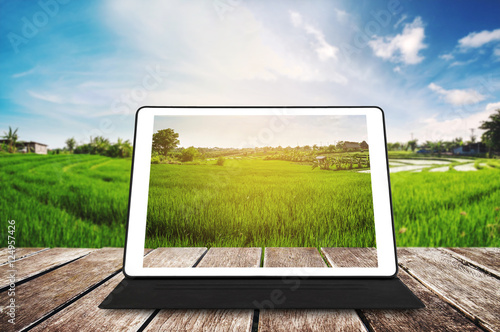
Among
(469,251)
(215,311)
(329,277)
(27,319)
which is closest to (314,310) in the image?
(329,277)

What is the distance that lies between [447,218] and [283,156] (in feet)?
5.10

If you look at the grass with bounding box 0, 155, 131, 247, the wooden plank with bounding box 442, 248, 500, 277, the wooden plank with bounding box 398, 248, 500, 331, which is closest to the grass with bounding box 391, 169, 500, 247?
the wooden plank with bounding box 442, 248, 500, 277

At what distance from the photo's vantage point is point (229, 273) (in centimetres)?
82

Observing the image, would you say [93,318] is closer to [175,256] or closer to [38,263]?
[175,256]

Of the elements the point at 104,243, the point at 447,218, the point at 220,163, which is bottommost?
the point at 104,243

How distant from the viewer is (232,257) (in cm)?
104

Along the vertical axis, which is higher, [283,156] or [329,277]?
[283,156]

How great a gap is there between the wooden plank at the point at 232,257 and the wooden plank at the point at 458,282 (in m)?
0.55

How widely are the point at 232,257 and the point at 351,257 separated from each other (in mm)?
421

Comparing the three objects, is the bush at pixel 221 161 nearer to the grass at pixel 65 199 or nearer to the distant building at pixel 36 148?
the grass at pixel 65 199

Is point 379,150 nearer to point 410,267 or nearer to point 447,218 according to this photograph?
point 410,267

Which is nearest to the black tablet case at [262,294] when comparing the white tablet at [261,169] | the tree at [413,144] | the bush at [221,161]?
the white tablet at [261,169]

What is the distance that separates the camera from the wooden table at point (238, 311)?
2.12 feet

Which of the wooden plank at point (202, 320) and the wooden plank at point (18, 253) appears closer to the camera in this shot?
the wooden plank at point (202, 320)
